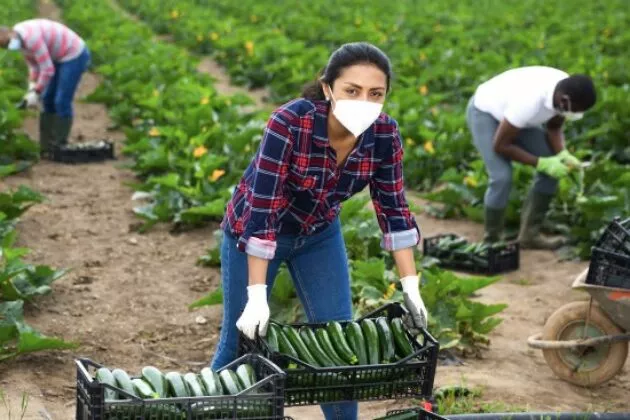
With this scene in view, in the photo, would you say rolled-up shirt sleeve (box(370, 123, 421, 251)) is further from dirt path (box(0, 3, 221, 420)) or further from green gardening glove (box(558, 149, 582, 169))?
green gardening glove (box(558, 149, 582, 169))

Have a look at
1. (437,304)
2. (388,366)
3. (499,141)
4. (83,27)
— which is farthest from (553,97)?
(83,27)

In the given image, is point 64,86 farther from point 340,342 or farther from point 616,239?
point 340,342

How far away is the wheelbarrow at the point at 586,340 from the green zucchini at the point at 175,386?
254 centimetres

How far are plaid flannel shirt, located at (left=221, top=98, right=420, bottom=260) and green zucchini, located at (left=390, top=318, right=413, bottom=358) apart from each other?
292 millimetres

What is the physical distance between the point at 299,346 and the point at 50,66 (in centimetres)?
747

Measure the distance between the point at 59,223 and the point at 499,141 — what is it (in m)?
3.61

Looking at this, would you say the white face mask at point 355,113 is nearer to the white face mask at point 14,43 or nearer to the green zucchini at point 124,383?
the green zucchini at point 124,383

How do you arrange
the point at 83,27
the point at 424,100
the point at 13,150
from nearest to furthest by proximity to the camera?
the point at 13,150, the point at 424,100, the point at 83,27

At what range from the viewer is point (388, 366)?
4.04 meters

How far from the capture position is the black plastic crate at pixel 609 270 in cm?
555

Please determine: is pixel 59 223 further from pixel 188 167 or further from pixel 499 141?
pixel 499 141

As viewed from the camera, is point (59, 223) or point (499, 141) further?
point (59, 223)

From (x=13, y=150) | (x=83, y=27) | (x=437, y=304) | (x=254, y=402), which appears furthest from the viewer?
(x=83, y=27)

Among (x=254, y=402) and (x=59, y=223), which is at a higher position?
(x=254, y=402)
